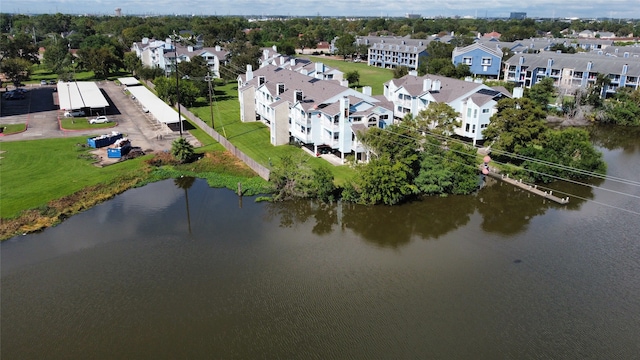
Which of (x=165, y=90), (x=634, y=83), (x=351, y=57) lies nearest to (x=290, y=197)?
(x=165, y=90)

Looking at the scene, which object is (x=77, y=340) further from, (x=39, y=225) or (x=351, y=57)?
(x=351, y=57)

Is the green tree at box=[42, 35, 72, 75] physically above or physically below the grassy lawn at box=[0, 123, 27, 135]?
above

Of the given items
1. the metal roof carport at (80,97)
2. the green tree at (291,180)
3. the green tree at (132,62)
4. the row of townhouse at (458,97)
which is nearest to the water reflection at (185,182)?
the green tree at (291,180)

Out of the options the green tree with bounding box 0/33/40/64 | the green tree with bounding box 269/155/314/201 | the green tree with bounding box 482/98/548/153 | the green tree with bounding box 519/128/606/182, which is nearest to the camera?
the green tree with bounding box 269/155/314/201

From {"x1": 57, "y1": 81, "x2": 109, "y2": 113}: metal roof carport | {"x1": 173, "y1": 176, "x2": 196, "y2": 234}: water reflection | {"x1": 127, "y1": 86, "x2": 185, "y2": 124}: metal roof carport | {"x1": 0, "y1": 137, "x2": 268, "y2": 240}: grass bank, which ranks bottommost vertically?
{"x1": 173, "y1": 176, "x2": 196, "y2": 234}: water reflection

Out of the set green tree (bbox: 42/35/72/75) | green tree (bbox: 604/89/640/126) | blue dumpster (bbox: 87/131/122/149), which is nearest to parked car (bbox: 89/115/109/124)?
blue dumpster (bbox: 87/131/122/149)

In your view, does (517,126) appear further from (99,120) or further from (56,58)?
(56,58)

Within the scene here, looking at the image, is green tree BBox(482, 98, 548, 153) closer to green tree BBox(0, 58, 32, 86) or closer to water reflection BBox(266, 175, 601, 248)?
water reflection BBox(266, 175, 601, 248)
